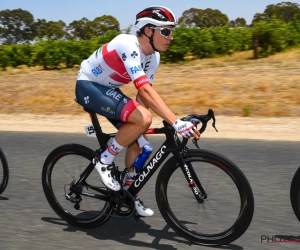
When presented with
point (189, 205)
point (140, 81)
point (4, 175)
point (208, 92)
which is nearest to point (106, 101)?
point (140, 81)

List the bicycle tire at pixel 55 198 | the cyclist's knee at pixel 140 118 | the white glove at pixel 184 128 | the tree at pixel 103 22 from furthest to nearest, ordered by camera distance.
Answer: the tree at pixel 103 22, the bicycle tire at pixel 55 198, the cyclist's knee at pixel 140 118, the white glove at pixel 184 128

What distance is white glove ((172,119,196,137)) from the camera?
13.1 feet

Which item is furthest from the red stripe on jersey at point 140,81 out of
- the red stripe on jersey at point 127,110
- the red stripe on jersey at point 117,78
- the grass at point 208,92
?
the grass at point 208,92

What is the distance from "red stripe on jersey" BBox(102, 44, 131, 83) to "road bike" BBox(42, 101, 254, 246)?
41 centimetres

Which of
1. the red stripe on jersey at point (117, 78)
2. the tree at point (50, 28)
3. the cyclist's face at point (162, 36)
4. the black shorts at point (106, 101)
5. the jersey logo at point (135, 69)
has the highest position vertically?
the cyclist's face at point (162, 36)

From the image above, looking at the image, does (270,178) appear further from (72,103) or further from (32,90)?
(32,90)

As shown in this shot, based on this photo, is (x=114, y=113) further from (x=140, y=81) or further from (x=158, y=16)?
(x=158, y=16)

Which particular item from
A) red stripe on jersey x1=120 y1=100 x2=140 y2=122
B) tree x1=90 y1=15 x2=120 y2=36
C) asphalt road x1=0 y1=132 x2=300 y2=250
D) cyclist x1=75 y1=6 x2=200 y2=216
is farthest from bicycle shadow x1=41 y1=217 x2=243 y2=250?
tree x1=90 y1=15 x2=120 y2=36

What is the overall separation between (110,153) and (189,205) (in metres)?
0.80

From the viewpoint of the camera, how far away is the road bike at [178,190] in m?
4.10

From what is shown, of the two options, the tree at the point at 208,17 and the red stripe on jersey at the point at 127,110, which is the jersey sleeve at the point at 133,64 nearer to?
the red stripe on jersey at the point at 127,110

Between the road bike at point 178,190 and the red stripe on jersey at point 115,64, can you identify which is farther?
the red stripe on jersey at point 115,64

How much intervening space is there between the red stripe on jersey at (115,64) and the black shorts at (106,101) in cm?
13

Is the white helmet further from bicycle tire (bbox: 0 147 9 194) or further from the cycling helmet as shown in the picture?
bicycle tire (bbox: 0 147 9 194)
